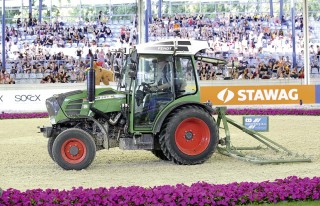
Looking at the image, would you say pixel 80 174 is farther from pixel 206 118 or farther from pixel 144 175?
pixel 206 118

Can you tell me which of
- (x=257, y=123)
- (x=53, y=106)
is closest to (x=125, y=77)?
(x=53, y=106)

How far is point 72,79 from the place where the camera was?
3033 cm

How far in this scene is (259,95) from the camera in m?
25.0

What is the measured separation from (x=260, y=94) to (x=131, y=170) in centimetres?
1378

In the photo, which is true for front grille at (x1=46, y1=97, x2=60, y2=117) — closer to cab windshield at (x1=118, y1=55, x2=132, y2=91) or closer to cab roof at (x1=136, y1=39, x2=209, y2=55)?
cab windshield at (x1=118, y1=55, x2=132, y2=91)

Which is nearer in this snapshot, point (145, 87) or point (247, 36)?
point (145, 87)

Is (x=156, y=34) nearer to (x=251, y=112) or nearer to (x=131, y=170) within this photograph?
(x=251, y=112)

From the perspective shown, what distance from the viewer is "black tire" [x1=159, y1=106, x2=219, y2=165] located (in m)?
12.0

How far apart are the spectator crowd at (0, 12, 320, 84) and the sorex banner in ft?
14.7

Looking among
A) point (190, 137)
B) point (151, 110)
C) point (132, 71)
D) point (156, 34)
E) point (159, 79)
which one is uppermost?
point (156, 34)

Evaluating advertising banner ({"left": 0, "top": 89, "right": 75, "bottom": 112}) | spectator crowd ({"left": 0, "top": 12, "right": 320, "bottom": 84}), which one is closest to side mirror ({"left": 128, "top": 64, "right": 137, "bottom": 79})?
advertising banner ({"left": 0, "top": 89, "right": 75, "bottom": 112})

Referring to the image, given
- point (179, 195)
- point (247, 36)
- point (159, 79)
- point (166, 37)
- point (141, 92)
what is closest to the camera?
point (179, 195)

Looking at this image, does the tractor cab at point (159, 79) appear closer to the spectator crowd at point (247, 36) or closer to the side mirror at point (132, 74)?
the side mirror at point (132, 74)

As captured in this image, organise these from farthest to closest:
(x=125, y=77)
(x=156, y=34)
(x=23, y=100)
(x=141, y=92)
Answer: (x=156, y=34) < (x=23, y=100) < (x=125, y=77) < (x=141, y=92)
